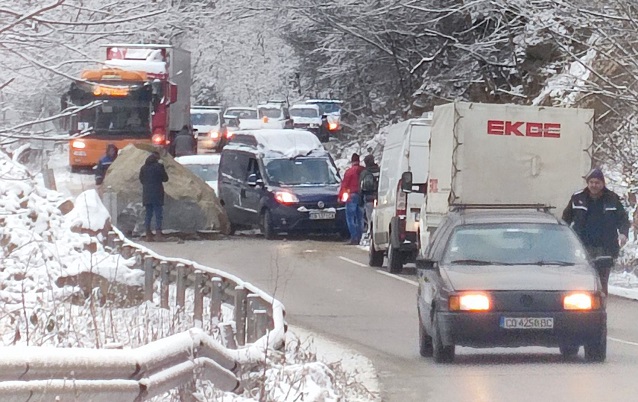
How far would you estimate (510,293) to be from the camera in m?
12.6

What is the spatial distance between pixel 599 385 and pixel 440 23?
32225 mm

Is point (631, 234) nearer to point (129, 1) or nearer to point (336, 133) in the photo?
point (129, 1)

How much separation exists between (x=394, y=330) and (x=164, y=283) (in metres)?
2.70

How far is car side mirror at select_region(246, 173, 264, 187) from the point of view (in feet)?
100

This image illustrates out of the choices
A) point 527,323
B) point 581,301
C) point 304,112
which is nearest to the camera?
point 527,323

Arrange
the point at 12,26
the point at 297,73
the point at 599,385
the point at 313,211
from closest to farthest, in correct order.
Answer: the point at 12,26
the point at 599,385
the point at 313,211
the point at 297,73

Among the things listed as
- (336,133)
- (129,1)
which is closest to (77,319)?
(129,1)

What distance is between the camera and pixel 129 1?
862 centimetres

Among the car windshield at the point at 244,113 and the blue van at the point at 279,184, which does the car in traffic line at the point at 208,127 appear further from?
the blue van at the point at 279,184

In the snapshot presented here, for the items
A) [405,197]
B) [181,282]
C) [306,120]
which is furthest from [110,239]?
[306,120]

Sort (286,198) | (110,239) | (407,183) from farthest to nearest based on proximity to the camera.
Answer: (286,198) < (407,183) < (110,239)

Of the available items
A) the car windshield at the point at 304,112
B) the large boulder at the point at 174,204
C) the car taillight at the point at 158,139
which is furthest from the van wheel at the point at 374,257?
the car windshield at the point at 304,112

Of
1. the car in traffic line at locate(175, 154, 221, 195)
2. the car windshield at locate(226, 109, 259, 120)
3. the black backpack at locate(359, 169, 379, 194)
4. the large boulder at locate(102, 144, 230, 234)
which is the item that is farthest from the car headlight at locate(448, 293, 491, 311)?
the car windshield at locate(226, 109, 259, 120)

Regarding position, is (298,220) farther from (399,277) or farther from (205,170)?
(399,277)
